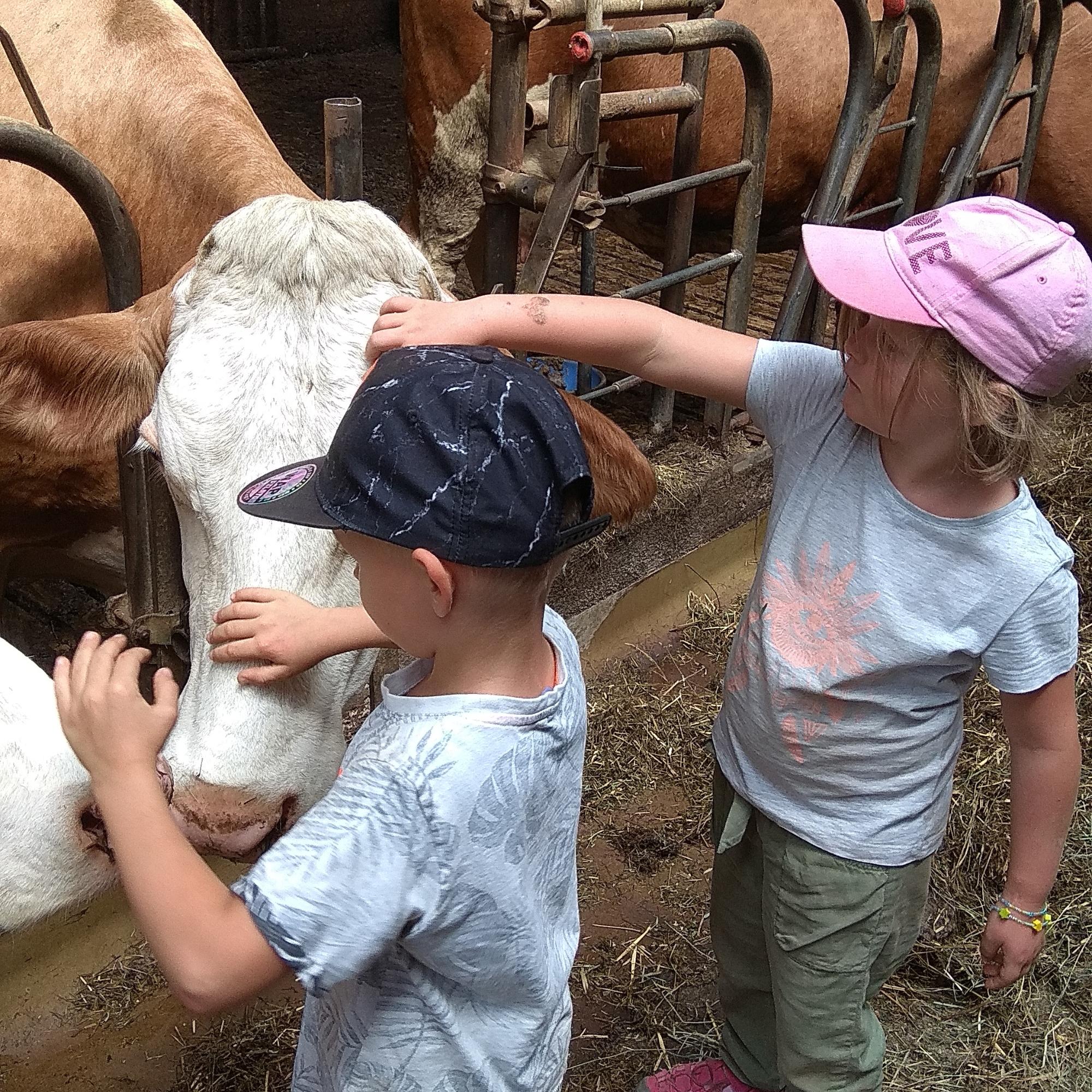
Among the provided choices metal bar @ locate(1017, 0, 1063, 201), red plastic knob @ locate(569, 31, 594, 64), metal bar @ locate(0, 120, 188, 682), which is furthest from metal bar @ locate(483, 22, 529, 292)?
metal bar @ locate(1017, 0, 1063, 201)

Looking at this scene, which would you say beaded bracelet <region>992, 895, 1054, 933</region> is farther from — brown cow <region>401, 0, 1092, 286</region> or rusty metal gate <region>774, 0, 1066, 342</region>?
brown cow <region>401, 0, 1092, 286</region>

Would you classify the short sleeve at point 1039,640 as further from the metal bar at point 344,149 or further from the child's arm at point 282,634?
the metal bar at point 344,149

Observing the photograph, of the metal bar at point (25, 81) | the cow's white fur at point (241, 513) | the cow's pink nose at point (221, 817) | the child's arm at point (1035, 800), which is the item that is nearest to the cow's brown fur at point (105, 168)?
the metal bar at point (25, 81)

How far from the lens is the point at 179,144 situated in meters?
2.56

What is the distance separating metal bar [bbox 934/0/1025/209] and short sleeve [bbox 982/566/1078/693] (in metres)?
3.04

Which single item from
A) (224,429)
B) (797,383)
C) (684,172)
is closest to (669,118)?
(684,172)

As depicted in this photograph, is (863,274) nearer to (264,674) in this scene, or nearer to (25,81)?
(264,674)

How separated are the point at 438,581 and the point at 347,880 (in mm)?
259

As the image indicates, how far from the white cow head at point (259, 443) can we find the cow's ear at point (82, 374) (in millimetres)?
124

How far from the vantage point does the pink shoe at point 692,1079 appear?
7.11ft

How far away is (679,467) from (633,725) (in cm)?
88

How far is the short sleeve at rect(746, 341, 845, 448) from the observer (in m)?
1.69

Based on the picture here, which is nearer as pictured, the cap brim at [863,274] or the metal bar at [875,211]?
the cap brim at [863,274]

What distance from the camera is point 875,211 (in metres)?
3.98
